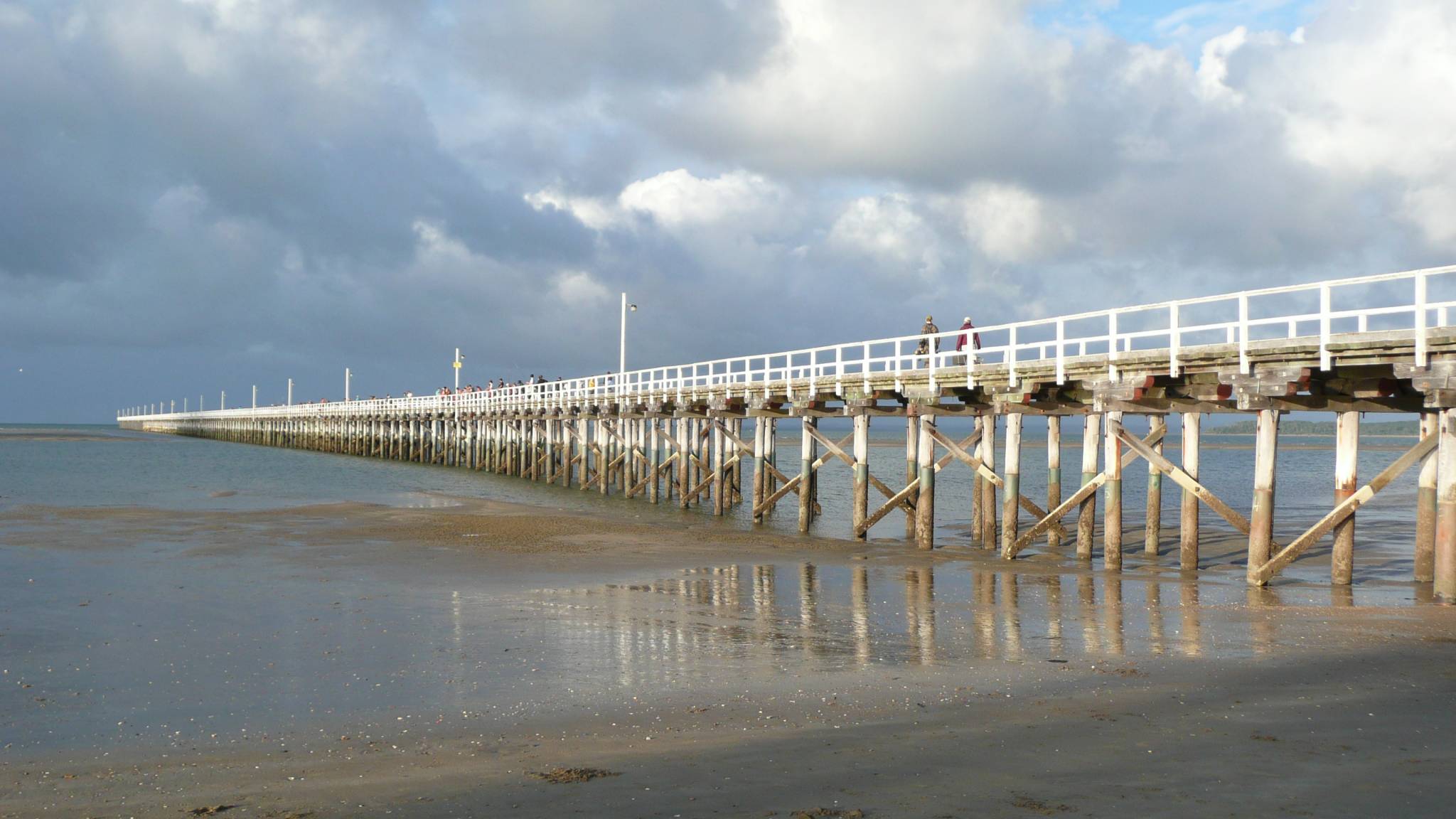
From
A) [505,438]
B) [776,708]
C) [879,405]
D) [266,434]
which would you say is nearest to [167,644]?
[776,708]

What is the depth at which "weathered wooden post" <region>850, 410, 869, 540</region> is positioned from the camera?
2253cm

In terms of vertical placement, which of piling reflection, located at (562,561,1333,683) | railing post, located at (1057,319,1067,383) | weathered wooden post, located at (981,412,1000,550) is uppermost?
railing post, located at (1057,319,1067,383)

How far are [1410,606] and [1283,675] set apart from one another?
16.9 ft

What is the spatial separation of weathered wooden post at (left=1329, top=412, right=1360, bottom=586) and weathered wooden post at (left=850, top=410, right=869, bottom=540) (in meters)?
8.97

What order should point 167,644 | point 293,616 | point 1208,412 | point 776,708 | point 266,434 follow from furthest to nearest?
1. point 266,434
2. point 1208,412
3. point 293,616
4. point 167,644
5. point 776,708

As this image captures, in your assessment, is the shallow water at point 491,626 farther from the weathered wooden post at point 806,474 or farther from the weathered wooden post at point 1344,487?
the weathered wooden post at point 806,474

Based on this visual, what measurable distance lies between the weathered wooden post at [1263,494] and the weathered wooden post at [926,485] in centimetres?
618

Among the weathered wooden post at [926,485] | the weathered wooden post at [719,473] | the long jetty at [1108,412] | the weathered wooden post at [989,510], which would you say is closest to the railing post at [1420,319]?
the long jetty at [1108,412]

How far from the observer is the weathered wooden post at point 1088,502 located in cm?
1905

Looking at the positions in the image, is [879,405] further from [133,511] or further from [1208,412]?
[133,511]

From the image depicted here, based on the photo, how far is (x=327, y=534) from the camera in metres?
21.1

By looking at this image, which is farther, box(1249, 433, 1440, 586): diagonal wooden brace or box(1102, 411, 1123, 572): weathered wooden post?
box(1102, 411, 1123, 572): weathered wooden post

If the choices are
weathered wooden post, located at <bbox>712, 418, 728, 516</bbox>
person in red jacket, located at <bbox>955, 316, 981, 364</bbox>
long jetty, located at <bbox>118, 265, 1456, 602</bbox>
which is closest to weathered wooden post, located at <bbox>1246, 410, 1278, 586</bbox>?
long jetty, located at <bbox>118, 265, 1456, 602</bbox>

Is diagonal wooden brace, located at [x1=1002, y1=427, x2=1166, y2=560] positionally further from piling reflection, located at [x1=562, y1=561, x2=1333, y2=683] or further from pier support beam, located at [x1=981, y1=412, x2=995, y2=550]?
piling reflection, located at [x1=562, y1=561, x2=1333, y2=683]
